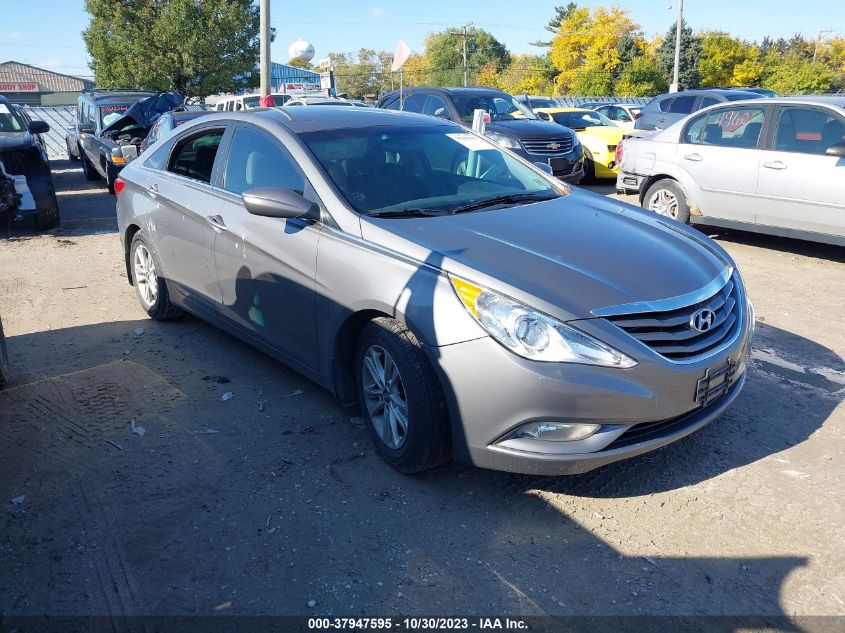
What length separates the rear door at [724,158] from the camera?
318 inches

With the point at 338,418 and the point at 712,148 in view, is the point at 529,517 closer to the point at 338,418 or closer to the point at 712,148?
the point at 338,418

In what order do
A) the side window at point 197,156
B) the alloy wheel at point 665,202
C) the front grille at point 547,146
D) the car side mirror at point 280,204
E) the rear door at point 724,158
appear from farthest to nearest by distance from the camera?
the front grille at point 547,146 → the alloy wheel at point 665,202 → the rear door at point 724,158 → the side window at point 197,156 → the car side mirror at point 280,204

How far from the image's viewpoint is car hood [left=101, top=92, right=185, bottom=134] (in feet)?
44.8

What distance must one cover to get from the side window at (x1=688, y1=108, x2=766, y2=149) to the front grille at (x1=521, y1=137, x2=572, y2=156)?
3.97 meters

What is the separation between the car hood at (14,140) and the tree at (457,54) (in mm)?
80574

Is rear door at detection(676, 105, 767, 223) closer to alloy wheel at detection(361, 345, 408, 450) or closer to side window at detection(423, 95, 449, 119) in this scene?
side window at detection(423, 95, 449, 119)

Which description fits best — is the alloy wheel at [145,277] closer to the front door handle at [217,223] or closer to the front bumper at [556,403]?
the front door handle at [217,223]

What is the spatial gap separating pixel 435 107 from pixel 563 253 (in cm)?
1012

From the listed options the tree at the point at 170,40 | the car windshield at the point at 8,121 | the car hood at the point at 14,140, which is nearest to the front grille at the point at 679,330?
the car hood at the point at 14,140

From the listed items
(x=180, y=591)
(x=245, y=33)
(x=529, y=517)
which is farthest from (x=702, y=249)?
(x=245, y=33)

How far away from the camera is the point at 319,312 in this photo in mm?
3857

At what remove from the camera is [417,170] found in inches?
172

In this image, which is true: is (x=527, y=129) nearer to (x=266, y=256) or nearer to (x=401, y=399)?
(x=266, y=256)

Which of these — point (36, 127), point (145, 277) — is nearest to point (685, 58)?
point (36, 127)
